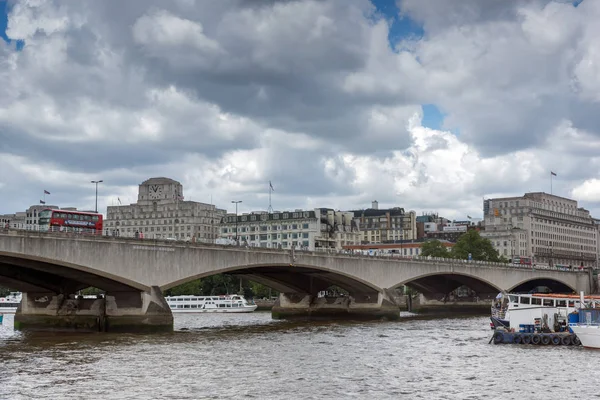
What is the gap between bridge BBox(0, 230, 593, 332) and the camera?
200 feet

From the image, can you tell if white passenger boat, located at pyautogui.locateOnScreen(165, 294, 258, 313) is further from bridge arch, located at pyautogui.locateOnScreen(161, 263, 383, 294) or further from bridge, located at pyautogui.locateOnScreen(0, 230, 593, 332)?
bridge arch, located at pyautogui.locateOnScreen(161, 263, 383, 294)

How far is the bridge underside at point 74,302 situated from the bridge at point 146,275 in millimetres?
80

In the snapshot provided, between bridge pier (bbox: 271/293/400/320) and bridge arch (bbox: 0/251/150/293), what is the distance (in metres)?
32.6

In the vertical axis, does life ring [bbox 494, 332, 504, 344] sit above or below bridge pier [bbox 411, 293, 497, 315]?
below

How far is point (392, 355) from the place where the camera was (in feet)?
170

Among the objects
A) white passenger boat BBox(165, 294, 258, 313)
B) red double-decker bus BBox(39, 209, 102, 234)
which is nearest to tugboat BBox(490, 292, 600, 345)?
red double-decker bus BBox(39, 209, 102, 234)

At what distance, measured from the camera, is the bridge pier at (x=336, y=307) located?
97.4 metres

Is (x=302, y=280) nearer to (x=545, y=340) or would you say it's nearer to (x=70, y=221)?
(x=70, y=221)

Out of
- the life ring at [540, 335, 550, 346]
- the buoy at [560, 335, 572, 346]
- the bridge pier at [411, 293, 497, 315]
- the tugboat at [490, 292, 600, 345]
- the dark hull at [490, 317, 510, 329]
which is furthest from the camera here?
the bridge pier at [411, 293, 497, 315]

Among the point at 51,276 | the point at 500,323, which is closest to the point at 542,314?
the point at 500,323

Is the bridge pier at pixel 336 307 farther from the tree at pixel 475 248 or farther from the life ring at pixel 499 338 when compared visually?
the tree at pixel 475 248

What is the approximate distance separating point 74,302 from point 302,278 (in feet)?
115

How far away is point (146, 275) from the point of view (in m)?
66.2

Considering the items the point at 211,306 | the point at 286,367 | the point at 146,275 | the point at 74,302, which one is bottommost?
the point at 286,367
